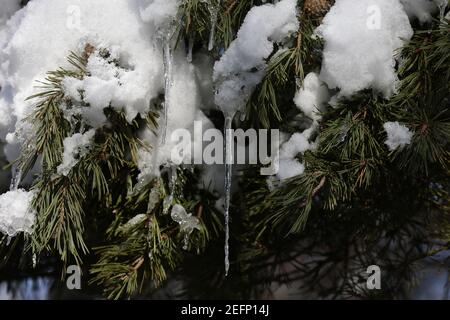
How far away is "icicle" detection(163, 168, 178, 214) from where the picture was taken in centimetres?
99

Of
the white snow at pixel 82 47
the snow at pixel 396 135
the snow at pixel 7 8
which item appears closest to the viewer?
the snow at pixel 396 135

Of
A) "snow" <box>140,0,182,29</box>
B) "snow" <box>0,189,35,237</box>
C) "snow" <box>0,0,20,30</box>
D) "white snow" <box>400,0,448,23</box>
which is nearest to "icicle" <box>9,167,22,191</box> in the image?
"snow" <box>0,189,35,237</box>

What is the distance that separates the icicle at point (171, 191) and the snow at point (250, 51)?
17cm

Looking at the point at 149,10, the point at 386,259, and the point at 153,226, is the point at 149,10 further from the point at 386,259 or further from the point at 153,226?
the point at 386,259

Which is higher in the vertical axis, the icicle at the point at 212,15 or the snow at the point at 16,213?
the icicle at the point at 212,15

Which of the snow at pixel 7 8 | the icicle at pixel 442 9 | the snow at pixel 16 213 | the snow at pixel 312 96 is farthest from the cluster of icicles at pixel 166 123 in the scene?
the snow at pixel 7 8

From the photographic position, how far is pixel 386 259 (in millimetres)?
1239

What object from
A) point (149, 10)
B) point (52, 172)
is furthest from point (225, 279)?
point (149, 10)

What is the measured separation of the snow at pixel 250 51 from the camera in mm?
914

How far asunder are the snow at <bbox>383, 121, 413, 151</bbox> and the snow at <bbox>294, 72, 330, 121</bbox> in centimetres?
13

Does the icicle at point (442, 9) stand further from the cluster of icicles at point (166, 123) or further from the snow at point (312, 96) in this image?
the cluster of icicles at point (166, 123)

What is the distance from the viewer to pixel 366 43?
0.89 meters

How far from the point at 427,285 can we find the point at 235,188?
618 mm

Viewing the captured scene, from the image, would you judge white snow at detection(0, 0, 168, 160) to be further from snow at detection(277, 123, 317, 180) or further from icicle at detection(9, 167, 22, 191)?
snow at detection(277, 123, 317, 180)
